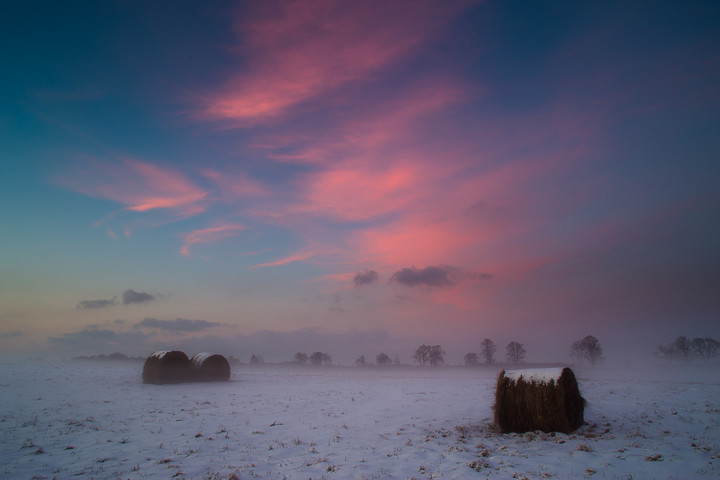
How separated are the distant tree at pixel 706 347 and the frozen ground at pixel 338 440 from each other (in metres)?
97.6

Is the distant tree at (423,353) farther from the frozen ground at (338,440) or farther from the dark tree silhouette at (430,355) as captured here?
the frozen ground at (338,440)

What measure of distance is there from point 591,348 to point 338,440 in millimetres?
93883

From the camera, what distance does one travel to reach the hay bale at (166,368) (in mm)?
29766

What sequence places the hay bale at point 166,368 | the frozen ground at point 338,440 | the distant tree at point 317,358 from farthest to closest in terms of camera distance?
1. the distant tree at point 317,358
2. the hay bale at point 166,368
3. the frozen ground at point 338,440

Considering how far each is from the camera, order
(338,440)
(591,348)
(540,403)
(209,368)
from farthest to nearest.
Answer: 1. (591,348)
2. (209,368)
3. (540,403)
4. (338,440)

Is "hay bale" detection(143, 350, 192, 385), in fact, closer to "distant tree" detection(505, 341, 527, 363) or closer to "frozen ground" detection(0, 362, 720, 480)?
"frozen ground" detection(0, 362, 720, 480)

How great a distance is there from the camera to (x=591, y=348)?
279ft

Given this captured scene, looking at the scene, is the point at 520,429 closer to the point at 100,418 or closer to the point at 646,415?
the point at 646,415

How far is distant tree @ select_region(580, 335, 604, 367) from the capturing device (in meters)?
84.8

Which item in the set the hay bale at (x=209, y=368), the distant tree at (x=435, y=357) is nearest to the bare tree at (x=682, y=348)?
the distant tree at (x=435, y=357)

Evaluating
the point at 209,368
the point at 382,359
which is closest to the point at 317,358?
the point at 382,359

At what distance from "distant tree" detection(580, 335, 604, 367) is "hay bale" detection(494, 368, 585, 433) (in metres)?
87.0

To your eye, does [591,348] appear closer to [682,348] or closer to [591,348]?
[591,348]

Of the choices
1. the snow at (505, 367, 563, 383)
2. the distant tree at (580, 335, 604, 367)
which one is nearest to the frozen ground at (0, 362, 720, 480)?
the snow at (505, 367, 563, 383)
